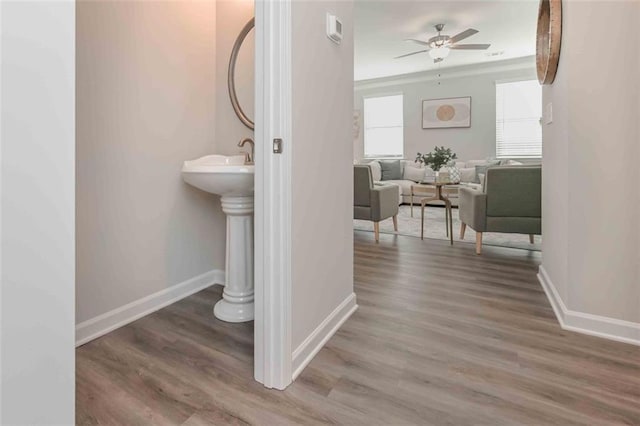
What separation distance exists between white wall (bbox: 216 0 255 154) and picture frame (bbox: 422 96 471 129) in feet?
19.2

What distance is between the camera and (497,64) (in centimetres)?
658

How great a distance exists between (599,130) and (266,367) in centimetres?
177

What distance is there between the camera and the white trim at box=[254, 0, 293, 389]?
123 centimetres

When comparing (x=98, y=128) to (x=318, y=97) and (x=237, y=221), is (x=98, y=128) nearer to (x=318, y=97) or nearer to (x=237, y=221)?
(x=237, y=221)

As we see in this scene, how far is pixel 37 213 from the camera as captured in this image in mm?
562

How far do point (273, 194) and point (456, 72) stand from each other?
687 centimetres

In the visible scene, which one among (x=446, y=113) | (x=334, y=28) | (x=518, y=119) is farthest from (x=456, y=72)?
(x=334, y=28)

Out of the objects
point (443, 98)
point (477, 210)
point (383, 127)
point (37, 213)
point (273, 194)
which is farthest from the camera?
point (383, 127)

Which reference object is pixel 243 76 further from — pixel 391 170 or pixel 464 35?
pixel 391 170

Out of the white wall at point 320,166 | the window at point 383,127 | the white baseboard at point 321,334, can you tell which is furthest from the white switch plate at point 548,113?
the window at point 383,127

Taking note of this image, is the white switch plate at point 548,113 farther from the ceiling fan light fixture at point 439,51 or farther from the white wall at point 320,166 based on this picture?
the ceiling fan light fixture at point 439,51

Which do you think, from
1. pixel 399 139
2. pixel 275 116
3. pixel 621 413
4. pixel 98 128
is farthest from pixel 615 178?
pixel 399 139

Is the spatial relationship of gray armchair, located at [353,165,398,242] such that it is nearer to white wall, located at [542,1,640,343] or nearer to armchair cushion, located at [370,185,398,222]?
armchair cushion, located at [370,185,398,222]

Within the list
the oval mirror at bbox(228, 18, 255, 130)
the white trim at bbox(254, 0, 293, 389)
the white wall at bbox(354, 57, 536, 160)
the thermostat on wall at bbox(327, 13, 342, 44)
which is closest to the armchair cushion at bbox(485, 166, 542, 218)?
the thermostat on wall at bbox(327, 13, 342, 44)
